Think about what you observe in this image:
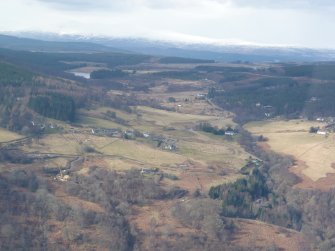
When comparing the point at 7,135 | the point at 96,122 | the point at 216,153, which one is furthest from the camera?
the point at 96,122

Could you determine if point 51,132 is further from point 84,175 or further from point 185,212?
point 185,212

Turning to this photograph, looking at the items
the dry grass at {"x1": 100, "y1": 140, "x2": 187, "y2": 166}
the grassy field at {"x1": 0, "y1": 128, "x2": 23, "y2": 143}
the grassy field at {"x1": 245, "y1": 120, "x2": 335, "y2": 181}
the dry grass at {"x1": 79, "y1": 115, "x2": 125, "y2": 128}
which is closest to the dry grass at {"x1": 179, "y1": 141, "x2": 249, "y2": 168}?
the dry grass at {"x1": 100, "y1": 140, "x2": 187, "y2": 166}

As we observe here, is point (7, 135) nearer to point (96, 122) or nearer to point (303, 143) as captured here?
point (96, 122)

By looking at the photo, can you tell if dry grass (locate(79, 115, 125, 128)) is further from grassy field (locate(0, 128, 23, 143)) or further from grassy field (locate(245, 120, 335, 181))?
grassy field (locate(245, 120, 335, 181))

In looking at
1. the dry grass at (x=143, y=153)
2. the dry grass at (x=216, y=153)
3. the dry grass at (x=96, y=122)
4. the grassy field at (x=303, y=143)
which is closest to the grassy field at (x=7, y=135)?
the dry grass at (x=143, y=153)

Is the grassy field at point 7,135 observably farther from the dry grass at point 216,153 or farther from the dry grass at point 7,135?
the dry grass at point 216,153

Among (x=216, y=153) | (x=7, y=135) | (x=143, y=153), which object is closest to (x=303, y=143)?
(x=216, y=153)

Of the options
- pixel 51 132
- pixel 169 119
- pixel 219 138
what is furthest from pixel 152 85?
pixel 51 132
